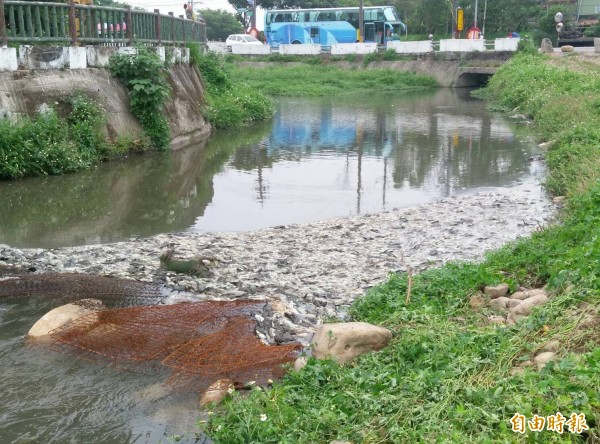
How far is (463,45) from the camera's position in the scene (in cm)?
4662

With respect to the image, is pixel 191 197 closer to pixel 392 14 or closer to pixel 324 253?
pixel 324 253

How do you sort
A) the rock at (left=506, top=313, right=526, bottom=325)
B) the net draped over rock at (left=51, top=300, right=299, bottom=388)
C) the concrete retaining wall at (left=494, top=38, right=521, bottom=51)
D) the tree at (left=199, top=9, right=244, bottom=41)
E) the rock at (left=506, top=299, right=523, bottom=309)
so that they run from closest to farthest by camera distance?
the rock at (left=506, top=313, right=526, bottom=325) < the net draped over rock at (left=51, top=300, right=299, bottom=388) < the rock at (left=506, top=299, right=523, bottom=309) < the concrete retaining wall at (left=494, top=38, right=521, bottom=51) < the tree at (left=199, top=9, right=244, bottom=41)

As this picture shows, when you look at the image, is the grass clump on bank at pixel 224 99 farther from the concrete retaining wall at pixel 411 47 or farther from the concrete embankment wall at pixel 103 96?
the concrete retaining wall at pixel 411 47

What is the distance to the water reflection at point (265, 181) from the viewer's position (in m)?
12.6

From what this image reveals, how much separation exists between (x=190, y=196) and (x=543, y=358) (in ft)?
34.1

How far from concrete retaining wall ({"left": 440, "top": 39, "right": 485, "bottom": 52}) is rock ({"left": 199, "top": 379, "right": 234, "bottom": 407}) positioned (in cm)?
4405

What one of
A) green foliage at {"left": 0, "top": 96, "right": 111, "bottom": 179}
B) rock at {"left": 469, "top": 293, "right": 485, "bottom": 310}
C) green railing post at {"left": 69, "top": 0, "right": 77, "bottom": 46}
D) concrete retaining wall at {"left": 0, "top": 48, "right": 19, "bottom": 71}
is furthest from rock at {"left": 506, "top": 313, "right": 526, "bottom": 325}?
green railing post at {"left": 69, "top": 0, "right": 77, "bottom": 46}

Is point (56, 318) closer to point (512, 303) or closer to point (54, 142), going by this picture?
point (512, 303)

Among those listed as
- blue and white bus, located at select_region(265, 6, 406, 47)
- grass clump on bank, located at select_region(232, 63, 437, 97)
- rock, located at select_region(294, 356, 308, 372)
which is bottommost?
rock, located at select_region(294, 356, 308, 372)

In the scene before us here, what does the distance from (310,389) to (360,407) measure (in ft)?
2.01

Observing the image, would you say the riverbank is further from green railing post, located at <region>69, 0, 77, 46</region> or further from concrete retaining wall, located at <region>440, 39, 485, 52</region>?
concrete retaining wall, located at <region>440, 39, 485, 52</region>

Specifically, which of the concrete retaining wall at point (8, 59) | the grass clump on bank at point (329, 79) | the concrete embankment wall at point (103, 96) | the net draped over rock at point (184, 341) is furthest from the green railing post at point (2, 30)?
the grass clump on bank at point (329, 79)

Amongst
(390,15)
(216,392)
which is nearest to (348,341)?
(216,392)

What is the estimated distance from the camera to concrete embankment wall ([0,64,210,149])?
15.7m
